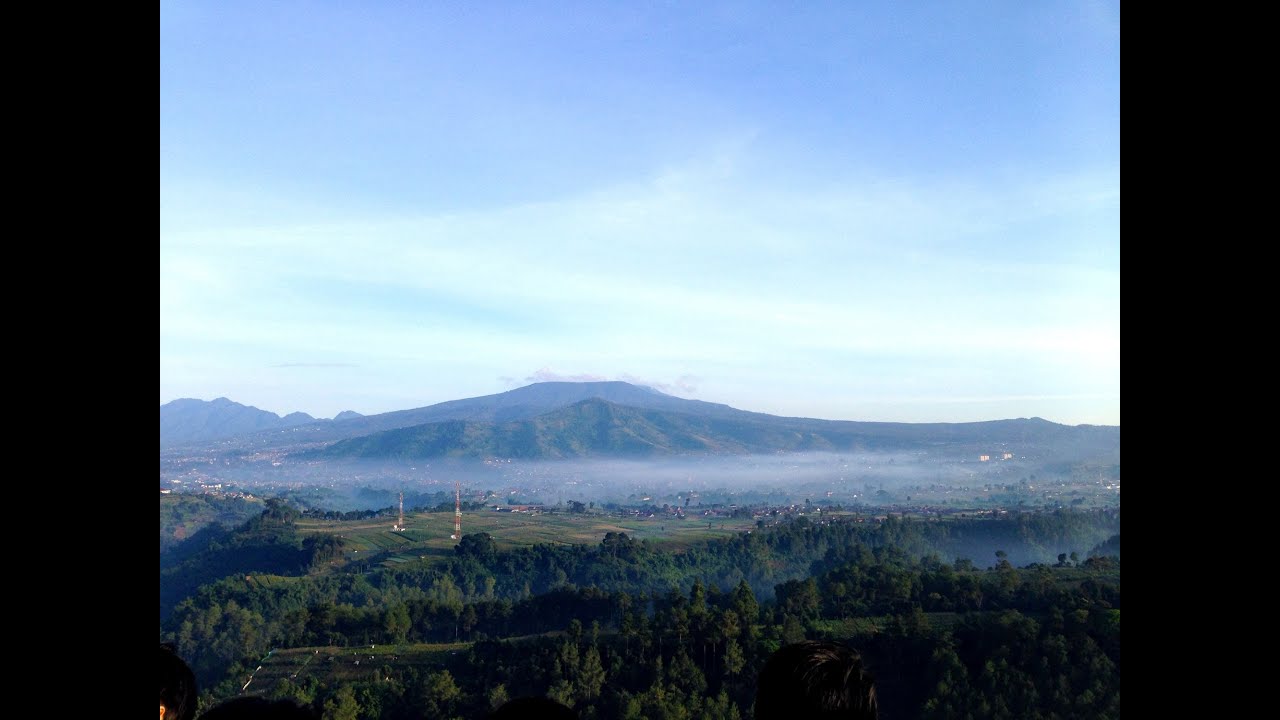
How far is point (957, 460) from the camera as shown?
7712cm

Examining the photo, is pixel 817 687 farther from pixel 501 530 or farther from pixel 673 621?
pixel 501 530

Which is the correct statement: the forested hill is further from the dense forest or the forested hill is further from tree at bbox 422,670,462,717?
tree at bbox 422,670,462,717

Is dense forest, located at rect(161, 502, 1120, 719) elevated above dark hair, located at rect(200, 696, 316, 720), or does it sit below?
below

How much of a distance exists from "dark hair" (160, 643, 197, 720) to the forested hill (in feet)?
300

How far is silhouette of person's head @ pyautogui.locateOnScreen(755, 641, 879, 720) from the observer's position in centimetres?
194

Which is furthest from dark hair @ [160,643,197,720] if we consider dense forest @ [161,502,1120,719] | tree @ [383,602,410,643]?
tree @ [383,602,410,643]

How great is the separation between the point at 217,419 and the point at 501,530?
10695 cm

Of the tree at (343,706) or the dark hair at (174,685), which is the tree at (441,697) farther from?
the dark hair at (174,685)

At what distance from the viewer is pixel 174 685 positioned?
7.55 feet

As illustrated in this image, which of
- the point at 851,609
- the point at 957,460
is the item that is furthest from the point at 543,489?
the point at 851,609

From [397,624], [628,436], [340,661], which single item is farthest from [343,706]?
[628,436]
